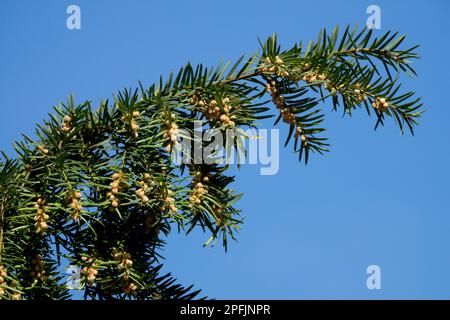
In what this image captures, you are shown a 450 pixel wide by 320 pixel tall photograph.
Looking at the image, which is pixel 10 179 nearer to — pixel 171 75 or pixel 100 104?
pixel 100 104

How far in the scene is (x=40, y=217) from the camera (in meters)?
2.23

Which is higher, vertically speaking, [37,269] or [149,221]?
[149,221]

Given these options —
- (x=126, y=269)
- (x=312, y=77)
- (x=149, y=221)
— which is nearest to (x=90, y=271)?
(x=126, y=269)

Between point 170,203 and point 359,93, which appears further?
point 359,93

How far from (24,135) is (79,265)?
0.37 m

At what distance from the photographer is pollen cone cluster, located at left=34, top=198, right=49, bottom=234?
2207mm

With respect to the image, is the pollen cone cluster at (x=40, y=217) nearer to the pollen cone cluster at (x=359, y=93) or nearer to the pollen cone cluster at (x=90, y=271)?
the pollen cone cluster at (x=90, y=271)

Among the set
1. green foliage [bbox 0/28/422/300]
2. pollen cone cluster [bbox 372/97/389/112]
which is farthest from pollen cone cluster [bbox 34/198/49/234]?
pollen cone cluster [bbox 372/97/389/112]

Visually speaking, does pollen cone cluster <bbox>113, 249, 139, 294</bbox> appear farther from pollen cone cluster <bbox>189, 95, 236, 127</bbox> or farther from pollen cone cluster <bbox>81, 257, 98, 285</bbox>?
pollen cone cluster <bbox>189, 95, 236, 127</bbox>

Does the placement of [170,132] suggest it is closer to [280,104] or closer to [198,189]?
[198,189]

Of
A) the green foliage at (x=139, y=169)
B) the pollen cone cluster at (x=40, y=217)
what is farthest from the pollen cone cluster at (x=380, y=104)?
the pollen cone cluster at (x=40, y=217)

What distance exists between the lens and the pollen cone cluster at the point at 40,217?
2.21 m

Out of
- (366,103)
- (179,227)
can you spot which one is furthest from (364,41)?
(179,227)
